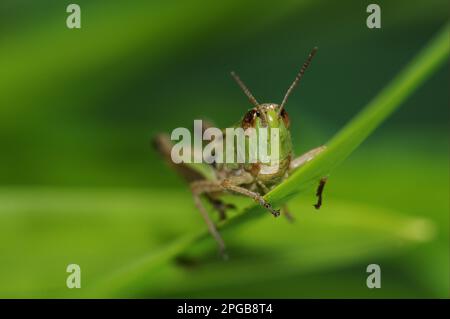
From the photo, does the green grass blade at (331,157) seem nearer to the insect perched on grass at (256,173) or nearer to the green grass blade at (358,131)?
the green grass blade at (358,131)

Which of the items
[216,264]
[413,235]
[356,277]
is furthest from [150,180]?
[413,235]

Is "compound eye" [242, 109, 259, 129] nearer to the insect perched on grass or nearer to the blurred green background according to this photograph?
the insect perched on grass

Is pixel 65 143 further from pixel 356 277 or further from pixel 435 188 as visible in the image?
pixel 435 188

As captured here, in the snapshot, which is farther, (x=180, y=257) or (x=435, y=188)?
(x=435, y=188)

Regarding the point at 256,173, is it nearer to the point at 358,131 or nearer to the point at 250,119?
the point at 250,119

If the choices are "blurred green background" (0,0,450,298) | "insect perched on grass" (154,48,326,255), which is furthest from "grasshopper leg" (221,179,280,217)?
"blurred green background" (0,0,450,298)

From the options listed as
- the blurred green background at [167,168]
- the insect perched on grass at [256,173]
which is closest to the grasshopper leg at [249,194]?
the insect perched on grass at [256,173]
